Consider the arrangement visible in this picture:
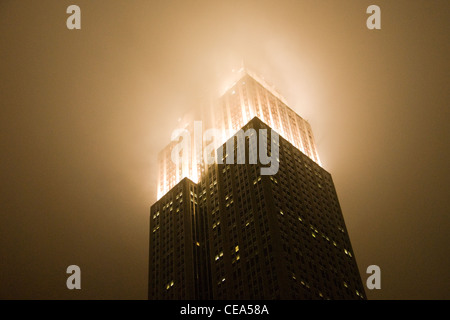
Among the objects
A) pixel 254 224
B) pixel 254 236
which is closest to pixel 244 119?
pixel 254 224

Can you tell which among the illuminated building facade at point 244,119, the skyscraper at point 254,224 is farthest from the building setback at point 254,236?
the illuminated building facade at point 244,119

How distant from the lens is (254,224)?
10731 centimetres

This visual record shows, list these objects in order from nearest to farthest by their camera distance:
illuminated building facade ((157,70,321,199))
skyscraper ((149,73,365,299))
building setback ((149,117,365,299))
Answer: building setback ((149,117,365,299))
skyscraper ((149,73,365,299))
illuminated building facade ((157,70,321,199))

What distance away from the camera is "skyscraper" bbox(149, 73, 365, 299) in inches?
3969

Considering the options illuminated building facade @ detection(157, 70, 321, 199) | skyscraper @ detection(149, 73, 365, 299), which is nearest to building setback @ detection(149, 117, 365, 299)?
skyscraper @ detection(149, 73, 365, 299)

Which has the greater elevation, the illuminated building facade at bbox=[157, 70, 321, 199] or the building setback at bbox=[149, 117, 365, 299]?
the illuminated building facade at bbox=[157, 70, 321, 199]

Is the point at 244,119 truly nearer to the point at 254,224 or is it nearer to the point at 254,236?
the point at 254,224

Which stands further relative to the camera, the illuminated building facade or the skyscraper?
the illuminated building facade

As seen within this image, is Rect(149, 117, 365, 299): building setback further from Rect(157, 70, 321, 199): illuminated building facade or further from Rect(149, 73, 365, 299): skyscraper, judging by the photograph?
Rect(157, 70, 321, 199): illuminated building facade

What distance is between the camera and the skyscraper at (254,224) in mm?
100812

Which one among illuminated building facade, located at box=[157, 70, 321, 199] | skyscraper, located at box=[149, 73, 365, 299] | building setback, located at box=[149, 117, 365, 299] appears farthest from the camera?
illuminated building facade, located at box=[157, 70, 321, 199]
